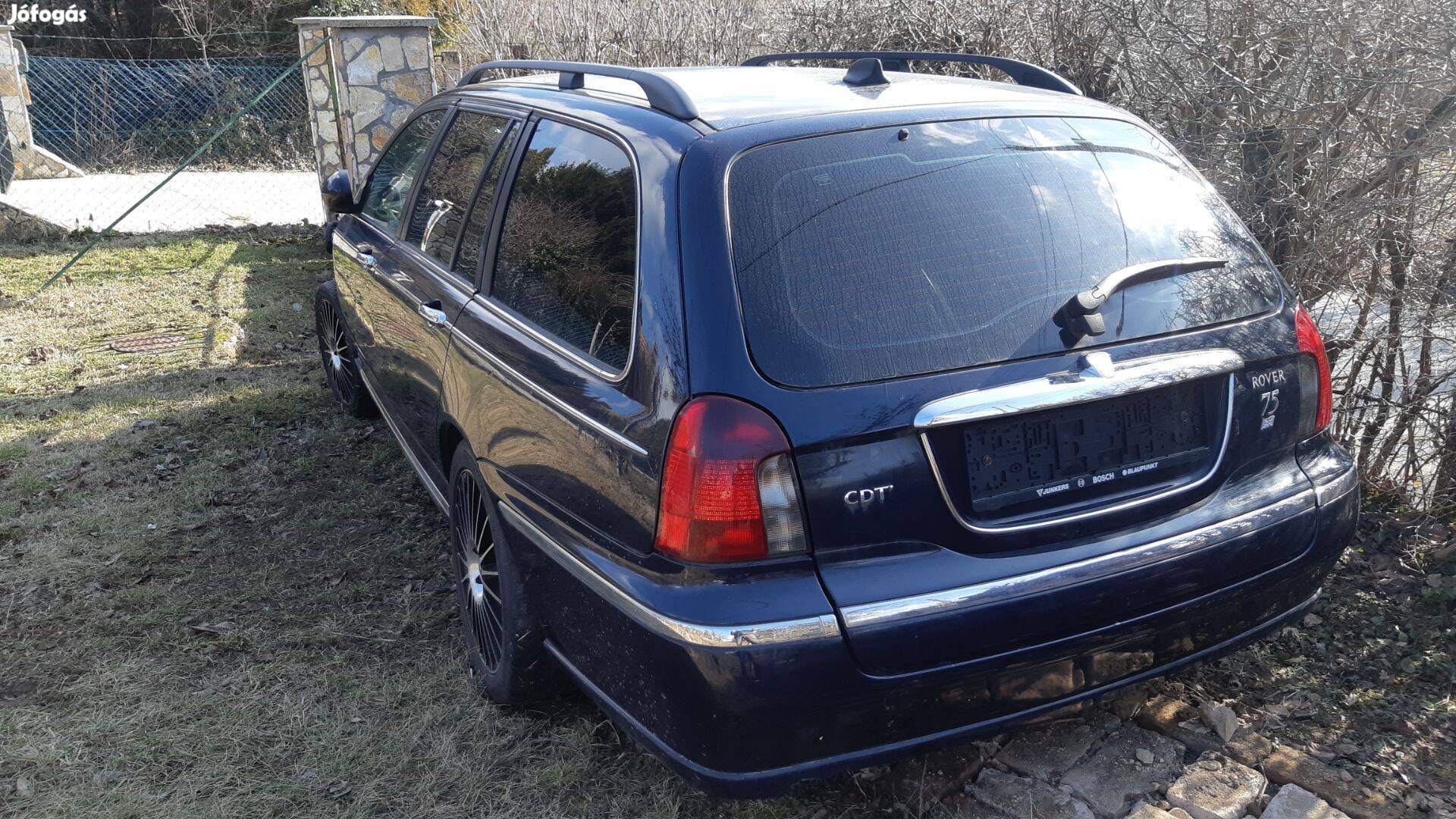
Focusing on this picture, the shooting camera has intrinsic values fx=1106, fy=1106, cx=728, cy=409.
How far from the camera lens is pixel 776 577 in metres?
2.25

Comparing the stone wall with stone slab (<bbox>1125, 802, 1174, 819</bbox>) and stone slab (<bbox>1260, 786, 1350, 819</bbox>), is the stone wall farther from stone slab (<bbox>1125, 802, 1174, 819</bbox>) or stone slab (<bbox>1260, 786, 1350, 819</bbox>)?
stone slab (<bbox>1260, 786, 1350, 819</bbox>)

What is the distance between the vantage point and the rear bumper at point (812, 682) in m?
2.21

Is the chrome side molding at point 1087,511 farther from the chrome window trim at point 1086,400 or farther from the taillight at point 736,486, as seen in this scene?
the taillight at point 736,486

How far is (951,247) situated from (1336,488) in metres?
1.23

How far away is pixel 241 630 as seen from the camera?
12.8 ft

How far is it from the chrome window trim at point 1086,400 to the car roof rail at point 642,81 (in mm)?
979

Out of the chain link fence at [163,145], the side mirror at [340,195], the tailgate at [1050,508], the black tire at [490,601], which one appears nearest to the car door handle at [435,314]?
the black tire at [490,601]

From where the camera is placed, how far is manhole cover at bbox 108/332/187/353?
7.41 metres

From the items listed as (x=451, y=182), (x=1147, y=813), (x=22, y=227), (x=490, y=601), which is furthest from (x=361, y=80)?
(x=1147, y=813)

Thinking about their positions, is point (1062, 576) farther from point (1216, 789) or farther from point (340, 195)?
point (340, 195)

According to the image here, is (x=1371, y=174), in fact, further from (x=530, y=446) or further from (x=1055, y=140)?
(x=530, y=446)

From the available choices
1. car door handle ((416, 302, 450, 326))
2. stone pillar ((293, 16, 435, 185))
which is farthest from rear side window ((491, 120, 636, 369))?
stone pillar ((293, 16, 435, 185))

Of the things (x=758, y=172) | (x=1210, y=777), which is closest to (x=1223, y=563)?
(x=1210, y=777)

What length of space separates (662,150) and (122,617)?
2812 mm
